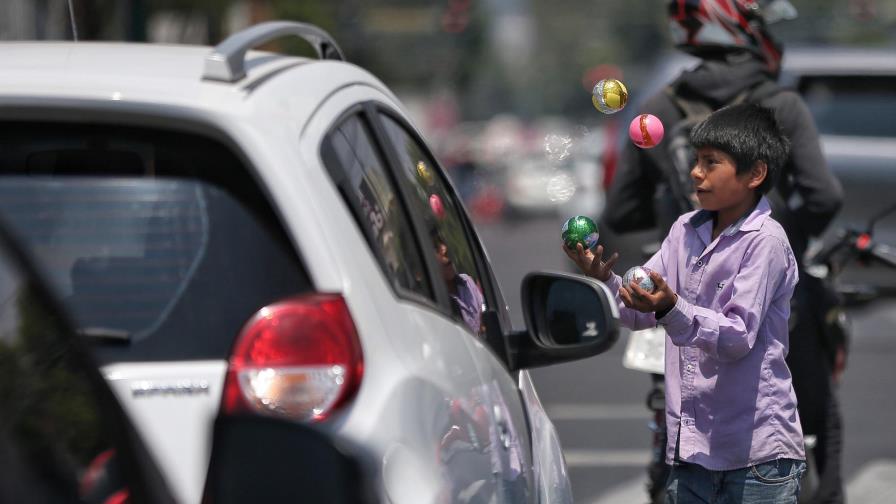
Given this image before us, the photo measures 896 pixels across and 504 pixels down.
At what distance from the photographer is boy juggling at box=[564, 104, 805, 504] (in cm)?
365

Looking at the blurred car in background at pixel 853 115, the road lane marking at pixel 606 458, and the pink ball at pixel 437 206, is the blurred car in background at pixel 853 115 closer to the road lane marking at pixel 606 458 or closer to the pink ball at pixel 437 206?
the road lane marking at pixel 606 458

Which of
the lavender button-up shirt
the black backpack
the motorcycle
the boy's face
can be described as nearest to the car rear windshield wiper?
the lavender button-up shirt

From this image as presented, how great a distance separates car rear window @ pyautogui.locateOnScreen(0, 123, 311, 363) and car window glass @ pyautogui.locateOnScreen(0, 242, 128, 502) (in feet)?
2.06

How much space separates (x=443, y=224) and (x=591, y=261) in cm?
37

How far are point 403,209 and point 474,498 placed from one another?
2.16 ft

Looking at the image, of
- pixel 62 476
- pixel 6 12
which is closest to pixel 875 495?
pixel 62 476

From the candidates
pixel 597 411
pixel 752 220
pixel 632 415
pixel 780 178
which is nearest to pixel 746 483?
pixel 752 220

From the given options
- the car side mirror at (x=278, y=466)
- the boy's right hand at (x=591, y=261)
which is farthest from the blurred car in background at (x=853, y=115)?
the car side mirror at (x=278, y=466)

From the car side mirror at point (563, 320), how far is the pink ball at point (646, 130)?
30.7 inches

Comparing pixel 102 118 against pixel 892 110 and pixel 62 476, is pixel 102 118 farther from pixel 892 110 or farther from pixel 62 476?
pixel 892 110

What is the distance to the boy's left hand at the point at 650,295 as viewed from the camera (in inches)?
131

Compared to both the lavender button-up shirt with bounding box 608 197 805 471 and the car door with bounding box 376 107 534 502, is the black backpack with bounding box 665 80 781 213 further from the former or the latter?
the car door with bounding box 376 107 534 502

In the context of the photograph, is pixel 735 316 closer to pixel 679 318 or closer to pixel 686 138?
pixel 679 318

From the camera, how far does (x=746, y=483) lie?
3682mm
